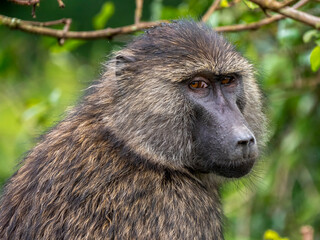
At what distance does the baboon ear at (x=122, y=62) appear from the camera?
16.8ft

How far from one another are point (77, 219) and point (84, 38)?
2474 millimetres

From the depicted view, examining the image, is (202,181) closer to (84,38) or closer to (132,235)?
(132,235)

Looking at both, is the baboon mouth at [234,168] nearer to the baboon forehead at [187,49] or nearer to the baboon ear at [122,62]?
the baboon forehead at [187,49]

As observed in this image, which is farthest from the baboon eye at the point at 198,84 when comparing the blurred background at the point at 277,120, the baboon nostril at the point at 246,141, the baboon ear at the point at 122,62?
the blurred background at the point at 277,120

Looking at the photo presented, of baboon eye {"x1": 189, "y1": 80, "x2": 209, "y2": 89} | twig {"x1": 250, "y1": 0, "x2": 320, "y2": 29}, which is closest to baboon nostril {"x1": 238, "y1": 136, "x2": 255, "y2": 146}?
baboon eye {"x1": 189, "y1": 80, "x2": 209, "y2": 89}

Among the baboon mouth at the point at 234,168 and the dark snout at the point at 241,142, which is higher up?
the dark snout at the point at 241,142

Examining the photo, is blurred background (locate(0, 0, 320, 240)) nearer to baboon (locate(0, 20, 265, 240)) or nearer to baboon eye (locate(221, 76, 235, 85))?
baboon eye (locate(221, 76, 235, 85))

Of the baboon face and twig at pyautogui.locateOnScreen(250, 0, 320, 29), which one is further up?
twig at pyautogui.locateOnScreen(250, 0, 320, 29)

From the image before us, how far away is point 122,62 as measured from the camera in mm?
5199

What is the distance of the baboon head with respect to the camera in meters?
4.79

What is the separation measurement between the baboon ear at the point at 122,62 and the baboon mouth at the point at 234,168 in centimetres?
106

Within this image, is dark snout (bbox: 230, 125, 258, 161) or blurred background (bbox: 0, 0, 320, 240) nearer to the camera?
dark snout (bbox: 230, 125, 258, 161)

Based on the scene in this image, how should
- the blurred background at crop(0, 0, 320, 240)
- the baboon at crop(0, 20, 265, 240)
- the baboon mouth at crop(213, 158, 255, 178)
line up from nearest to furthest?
the baboon at crop(0, 20, 265, 240) < the baboon mouth at crop(213, 158, 255, 178) < the blurred background at crop(0, 0, 320, 240)

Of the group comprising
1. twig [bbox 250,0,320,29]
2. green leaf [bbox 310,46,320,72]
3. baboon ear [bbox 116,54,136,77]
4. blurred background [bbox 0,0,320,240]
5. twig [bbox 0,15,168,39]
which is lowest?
blurred background [bbox 0,0,320,240]
